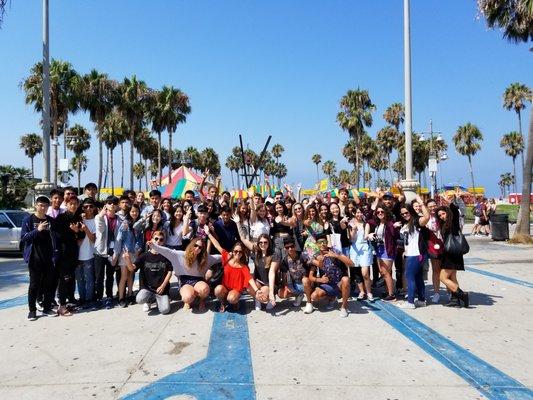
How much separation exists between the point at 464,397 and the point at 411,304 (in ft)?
9.06

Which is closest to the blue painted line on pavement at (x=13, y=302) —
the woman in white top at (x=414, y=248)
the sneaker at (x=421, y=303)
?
the woman in white top at (x=414, y=248)

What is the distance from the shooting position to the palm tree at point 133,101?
109 ft

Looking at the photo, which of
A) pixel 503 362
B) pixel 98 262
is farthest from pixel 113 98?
pixel 503 362

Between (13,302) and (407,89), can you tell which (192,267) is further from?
(407,89)

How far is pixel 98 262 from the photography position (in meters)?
6.14

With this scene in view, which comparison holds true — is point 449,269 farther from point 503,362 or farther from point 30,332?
point 30,332

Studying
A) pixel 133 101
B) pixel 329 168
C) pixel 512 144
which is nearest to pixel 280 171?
pixel 329 168

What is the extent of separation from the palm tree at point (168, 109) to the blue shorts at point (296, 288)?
3338 centimetres

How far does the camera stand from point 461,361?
3.96 m

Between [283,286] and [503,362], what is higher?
[283,286]

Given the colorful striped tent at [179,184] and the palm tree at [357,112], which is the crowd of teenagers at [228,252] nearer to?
the colorful striped tent at [179,184]

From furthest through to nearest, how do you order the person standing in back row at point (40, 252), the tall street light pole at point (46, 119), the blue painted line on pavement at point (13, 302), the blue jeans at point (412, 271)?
1. the tall street light pole at point (46, 119)
2. the blue painted line on pavement at point (13, 302)
3. the blue jeans at point (412, 271)
4. the person standing in back row at point (40, 252)

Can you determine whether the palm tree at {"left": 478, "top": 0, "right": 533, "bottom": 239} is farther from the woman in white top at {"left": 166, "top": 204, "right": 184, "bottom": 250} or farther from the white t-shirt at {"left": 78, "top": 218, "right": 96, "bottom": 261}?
the white t-shirt at {"left": 78, "top": 218, "right": 96, "bottom": 261}

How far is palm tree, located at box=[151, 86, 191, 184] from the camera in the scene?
38.2m
